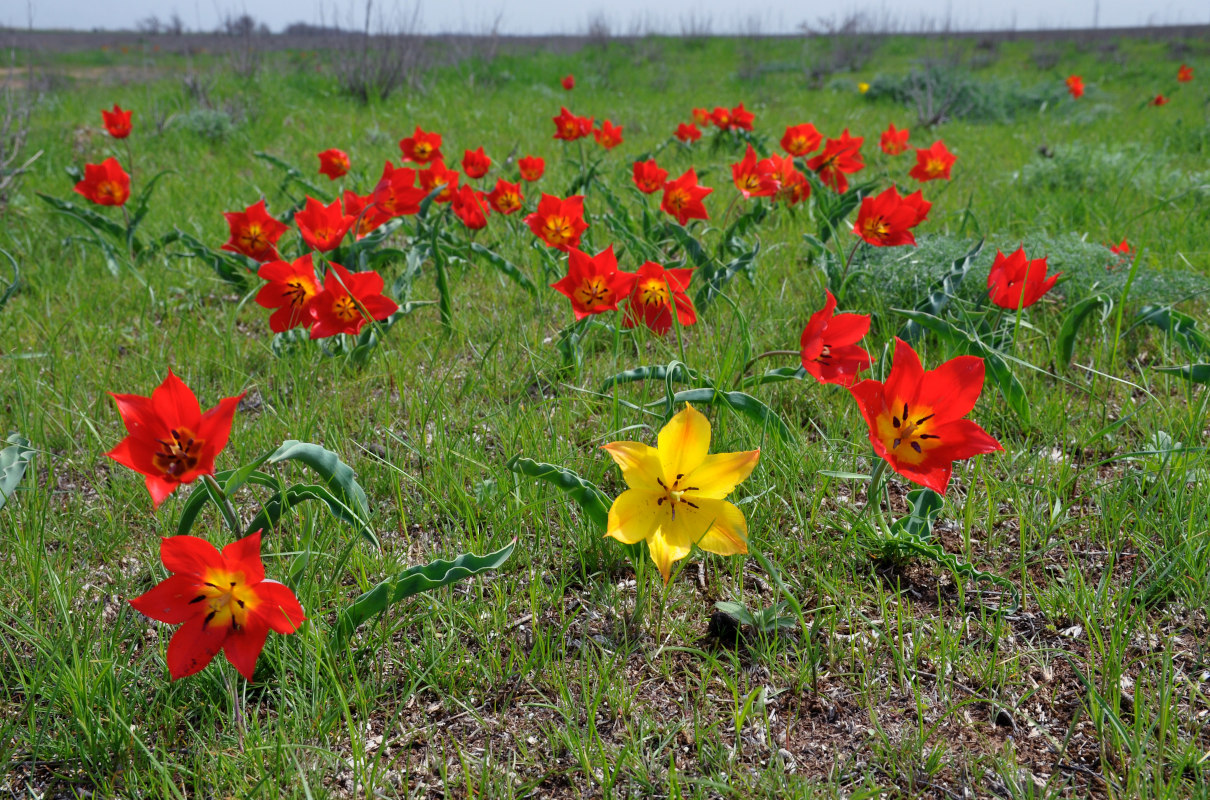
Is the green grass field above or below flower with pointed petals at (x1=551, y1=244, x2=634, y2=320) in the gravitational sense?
below

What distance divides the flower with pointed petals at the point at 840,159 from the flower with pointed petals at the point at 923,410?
2237mm

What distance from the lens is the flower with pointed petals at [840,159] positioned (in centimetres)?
331

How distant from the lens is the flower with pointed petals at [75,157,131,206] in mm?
2959

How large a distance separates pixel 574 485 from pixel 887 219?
1.55 meters

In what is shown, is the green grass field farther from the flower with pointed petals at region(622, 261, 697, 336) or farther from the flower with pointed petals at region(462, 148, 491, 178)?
the flower with pointed petals at region(462, 148, 491, 178)

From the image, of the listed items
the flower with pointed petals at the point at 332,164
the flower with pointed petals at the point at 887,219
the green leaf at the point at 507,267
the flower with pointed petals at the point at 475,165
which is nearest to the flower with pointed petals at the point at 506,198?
the flower with pointed petals at the point at 475,165

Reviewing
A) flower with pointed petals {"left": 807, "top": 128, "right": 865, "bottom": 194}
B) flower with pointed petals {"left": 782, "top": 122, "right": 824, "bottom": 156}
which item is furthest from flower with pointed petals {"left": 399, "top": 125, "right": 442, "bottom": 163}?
flower with pointed petals {"left": 807, "top": 128, "right": 865, "bottom": 194}

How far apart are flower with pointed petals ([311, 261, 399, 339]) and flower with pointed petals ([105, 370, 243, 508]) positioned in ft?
2.82

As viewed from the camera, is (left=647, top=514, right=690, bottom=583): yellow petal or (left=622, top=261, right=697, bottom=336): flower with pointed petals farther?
(left=622, top=261, right=697, bottom=336): flower with pointed petals

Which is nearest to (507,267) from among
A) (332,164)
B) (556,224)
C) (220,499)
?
(556,224)

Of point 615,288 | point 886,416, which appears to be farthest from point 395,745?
point 615,288

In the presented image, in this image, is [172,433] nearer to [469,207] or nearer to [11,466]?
[11,466]

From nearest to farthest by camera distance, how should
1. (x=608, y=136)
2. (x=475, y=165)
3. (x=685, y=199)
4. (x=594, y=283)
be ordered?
(x=594, y=283), (x=685, y=199), (x=475, y=165), (x=608, y=136)

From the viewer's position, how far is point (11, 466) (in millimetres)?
1313
